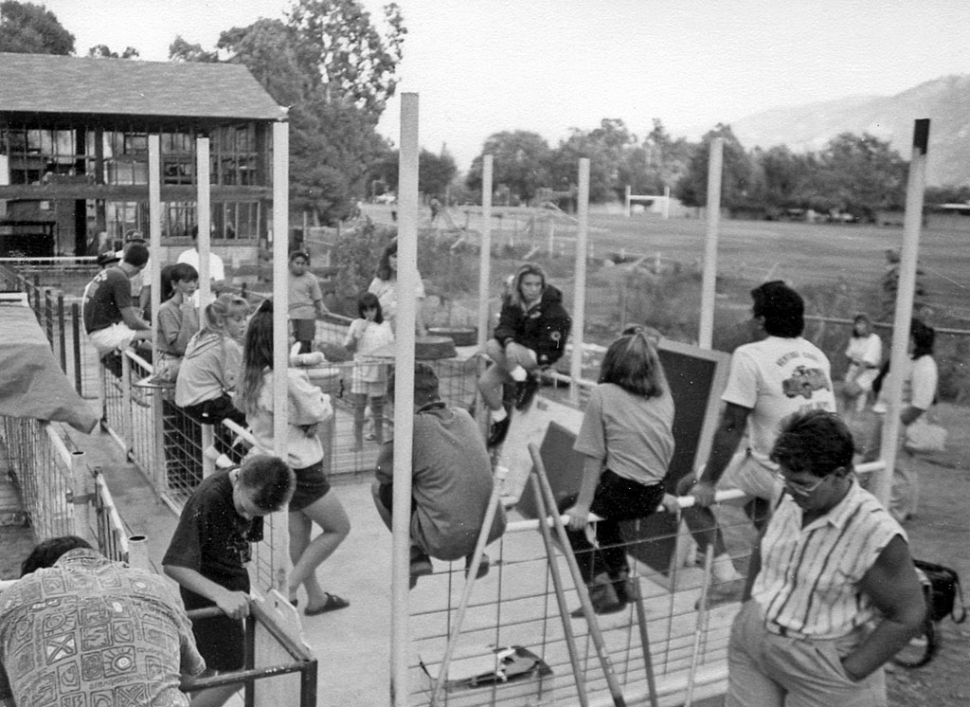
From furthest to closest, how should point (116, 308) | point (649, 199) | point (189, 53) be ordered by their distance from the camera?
point (189, 53)
point (649, 199)
point (116, 308)

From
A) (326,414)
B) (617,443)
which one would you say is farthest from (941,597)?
(326,414)

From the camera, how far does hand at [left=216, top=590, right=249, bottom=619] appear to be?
346 cm

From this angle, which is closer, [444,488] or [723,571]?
[444,488]

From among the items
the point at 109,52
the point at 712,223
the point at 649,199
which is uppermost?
the point at 109,52

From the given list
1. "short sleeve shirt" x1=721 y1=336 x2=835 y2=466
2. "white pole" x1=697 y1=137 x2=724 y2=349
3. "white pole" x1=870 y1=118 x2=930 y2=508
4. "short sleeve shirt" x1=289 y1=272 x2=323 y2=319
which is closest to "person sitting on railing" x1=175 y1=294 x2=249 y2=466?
"white pole" x1=697 y1=137 x2=724 y2=349

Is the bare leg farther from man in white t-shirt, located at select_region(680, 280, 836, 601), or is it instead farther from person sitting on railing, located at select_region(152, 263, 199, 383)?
person sitting on railing, located at select_region(152, 263, 199, 383)

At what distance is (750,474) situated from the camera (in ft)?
14.5

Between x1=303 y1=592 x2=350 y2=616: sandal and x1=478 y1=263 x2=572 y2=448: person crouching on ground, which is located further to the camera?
x1=478 y1=263 x2=572 y2=448: person crouching on ground

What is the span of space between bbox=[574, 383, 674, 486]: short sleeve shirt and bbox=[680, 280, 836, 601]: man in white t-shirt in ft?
1.00

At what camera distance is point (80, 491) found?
4273 millimetres

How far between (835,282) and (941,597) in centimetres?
734

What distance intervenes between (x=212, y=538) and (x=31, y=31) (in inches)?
1273

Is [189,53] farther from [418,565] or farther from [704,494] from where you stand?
[704,494]

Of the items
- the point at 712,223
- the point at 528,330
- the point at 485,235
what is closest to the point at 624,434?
the point at 712,223
